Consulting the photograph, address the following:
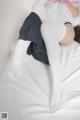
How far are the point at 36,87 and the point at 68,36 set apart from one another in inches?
12.5

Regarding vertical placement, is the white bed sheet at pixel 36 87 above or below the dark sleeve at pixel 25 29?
below

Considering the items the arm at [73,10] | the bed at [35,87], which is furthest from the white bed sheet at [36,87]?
the arm at [73,10]

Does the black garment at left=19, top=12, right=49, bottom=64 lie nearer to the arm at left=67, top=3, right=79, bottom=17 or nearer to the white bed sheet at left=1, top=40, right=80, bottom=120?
the white bed sheet at left=1, top=40, right=80, bottom=120

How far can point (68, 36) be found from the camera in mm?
1172

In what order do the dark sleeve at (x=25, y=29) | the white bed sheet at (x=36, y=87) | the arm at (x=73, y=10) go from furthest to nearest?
the arm at (x=73, y=10), the dark sleeve at (x=25, y=29), the white bed sheet at (x=36, y=87)

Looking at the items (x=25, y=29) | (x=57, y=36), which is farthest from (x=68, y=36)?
(x=25, y=29)

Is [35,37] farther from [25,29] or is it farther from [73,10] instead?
[73,10]

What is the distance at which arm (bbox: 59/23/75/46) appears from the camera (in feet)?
3.83

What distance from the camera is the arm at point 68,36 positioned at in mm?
1168

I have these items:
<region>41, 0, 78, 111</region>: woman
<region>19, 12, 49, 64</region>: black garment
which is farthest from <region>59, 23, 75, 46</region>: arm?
<region>19, 12, 49, 64</region>: black garment

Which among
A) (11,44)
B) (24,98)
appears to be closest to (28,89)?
(24,98)

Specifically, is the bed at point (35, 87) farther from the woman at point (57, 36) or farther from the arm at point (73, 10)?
the arm at point (73, 10)

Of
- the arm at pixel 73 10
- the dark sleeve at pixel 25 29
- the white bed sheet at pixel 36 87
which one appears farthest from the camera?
the arm at pixel 73 10

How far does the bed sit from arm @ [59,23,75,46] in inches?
1.1
